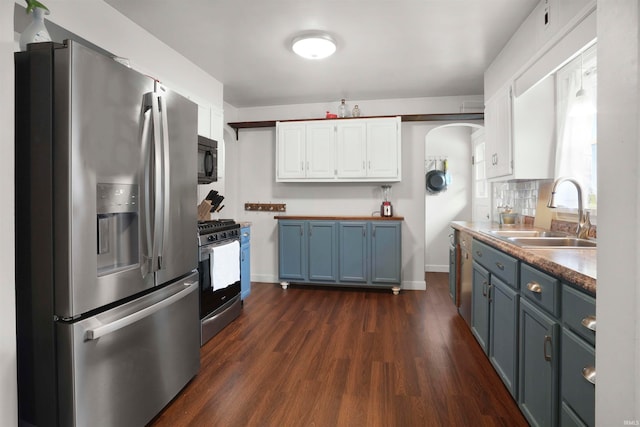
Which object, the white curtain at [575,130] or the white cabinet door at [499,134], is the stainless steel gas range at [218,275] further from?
the white curtain at [575,130]

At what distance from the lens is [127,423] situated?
1533 mm

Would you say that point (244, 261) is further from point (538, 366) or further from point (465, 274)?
point (538, 366)

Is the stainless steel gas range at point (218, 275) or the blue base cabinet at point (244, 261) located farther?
the blue base cabinet at point (244, 261)

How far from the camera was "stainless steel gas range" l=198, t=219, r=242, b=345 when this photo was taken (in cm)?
272

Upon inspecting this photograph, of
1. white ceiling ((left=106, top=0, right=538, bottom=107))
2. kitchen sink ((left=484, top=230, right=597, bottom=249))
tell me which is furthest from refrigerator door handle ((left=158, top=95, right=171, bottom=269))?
kitchen sink ((left=484, top=230, right=597, bottom=249))

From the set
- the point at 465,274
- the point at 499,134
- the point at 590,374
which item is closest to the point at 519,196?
the point at 499,134

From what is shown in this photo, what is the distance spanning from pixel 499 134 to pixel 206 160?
2681mm

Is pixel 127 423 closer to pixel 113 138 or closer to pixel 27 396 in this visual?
pixel 27 396

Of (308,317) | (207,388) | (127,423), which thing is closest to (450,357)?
(308,317)

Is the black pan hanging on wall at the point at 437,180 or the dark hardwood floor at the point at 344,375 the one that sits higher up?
the black pan hanging on wall at the point at 437,180

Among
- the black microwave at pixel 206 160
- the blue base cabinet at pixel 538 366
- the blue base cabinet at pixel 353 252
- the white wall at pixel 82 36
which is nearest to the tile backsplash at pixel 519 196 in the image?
the blue base cabinet at pixel 353 252

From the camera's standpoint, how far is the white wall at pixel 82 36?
1.21 metres

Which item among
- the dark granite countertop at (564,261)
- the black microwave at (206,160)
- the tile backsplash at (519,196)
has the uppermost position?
the black microwave at (206,160)

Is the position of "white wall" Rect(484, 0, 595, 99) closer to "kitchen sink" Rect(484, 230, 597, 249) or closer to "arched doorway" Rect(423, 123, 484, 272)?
"kitchen sink" Rect(484, 230, 597, 249)
